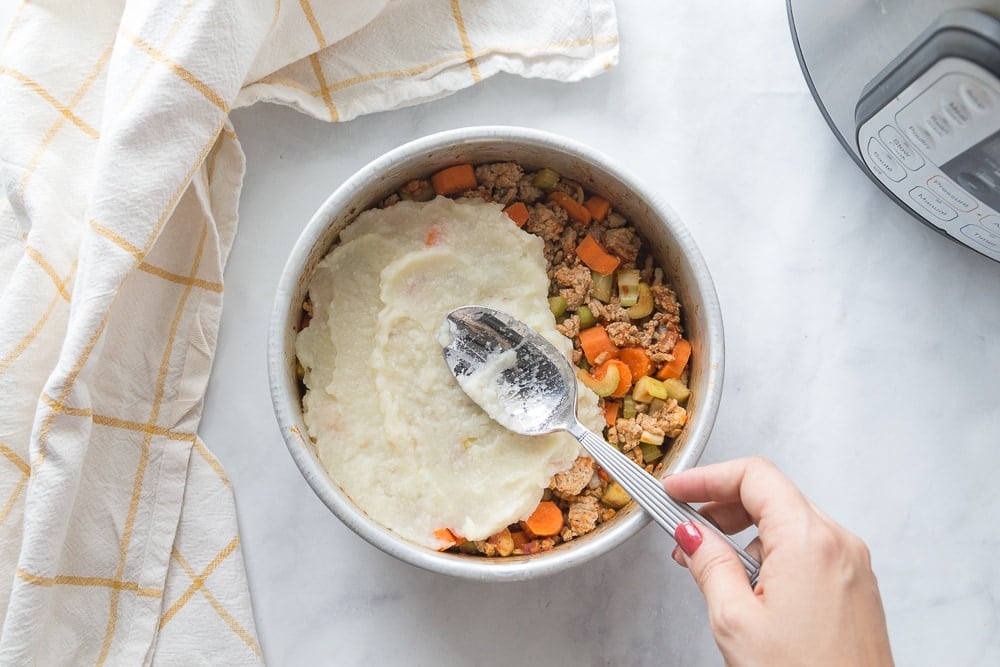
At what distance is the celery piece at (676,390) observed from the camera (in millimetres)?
1486

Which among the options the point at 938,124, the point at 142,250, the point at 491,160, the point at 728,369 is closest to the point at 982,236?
the point at 938,124

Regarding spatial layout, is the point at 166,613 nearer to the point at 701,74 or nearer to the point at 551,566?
the point at 551,566

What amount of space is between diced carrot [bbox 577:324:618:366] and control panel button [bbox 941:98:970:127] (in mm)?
608

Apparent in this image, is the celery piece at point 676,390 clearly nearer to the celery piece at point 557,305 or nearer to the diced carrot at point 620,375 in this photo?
the diced carrot at point 620,375

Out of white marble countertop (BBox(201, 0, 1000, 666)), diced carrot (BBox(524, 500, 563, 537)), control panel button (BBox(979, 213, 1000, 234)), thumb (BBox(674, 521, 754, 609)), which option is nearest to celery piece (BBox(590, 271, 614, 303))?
white marble countertop (BBox(201, 0, 1000, 666))

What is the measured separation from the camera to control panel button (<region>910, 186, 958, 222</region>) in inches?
54.1

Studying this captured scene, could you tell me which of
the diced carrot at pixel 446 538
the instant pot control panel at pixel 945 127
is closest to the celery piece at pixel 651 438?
the diced carrot at pixel 446 538

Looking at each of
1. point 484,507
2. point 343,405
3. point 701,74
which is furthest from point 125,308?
point 701,74

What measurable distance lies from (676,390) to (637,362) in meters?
0.08

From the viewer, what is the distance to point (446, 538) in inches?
56.3

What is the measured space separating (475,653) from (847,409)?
803 mm

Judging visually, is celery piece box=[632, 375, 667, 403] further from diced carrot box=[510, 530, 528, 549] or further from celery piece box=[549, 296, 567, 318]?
diced carrot box=[510, 530, 528, 549]

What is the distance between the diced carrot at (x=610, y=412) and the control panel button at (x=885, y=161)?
1.84 feet

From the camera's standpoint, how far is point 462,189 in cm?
155
